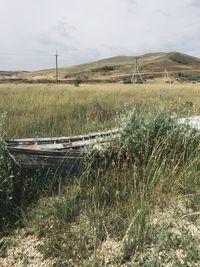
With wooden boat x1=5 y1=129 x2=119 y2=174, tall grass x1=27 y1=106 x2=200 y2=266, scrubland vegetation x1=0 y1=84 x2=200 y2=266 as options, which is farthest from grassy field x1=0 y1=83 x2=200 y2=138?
wooden boat x1=5 y1=129 x2=119 y2=174

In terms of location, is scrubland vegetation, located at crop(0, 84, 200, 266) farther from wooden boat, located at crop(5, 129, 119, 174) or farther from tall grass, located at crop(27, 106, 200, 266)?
wooden boat, located at crop(5, 129, 119, 174)

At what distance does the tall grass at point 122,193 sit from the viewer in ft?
15.2

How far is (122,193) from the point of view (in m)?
5.59

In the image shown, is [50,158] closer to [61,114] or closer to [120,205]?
[120,205]

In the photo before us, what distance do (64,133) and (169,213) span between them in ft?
19.5

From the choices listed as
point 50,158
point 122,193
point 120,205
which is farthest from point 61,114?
point 120,205

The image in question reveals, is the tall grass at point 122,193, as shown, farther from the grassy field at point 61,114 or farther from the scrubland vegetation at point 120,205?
the grassy field at point 61,114

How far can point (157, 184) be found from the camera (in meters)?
5.54

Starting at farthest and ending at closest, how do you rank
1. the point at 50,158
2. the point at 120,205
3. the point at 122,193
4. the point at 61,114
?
the point at 61,114
the point at 50,158
the point at 122,193
the point at 120,205

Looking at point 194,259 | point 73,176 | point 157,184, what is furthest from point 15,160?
point 194,259

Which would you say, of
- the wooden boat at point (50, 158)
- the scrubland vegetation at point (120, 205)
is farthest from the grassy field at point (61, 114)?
the wooden boat at point (50, 158)

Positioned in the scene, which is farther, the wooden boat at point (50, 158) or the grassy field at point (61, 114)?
the grassy field at point (61, 114)

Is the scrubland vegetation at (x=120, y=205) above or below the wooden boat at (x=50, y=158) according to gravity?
below

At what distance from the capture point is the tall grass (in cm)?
462
